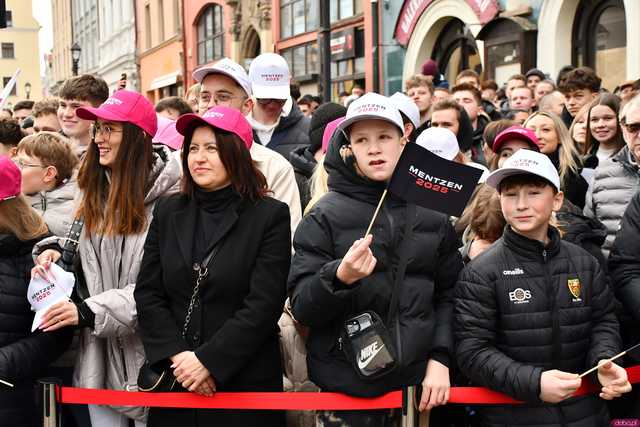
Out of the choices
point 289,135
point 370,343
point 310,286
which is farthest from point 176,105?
point 370,343

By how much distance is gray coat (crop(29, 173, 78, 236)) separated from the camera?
169 inches

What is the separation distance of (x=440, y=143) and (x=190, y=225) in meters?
2.05

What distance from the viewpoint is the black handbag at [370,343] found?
319 centimetres

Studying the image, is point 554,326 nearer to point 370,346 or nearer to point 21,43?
point 370,346

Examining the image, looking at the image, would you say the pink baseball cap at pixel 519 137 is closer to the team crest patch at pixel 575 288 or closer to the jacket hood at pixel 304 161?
the jacket hood at pixel 304 161

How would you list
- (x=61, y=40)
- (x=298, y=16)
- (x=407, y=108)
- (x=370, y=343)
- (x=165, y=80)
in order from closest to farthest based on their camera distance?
(x=370, y=343) < (x=407, y=108) < (x=298, y=16) < (x=165, y=80) < (x=61, y=40)

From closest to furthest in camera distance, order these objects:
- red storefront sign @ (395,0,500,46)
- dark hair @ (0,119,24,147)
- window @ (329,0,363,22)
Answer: dark hair @ (0,119,24,147), red storefront sign @ (395,0,500,46), window @ (329,0,363,22)

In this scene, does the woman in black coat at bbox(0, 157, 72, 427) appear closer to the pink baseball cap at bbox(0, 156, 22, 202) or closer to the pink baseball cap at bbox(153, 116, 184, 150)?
the pink baseball cap at bbox(0, 156, 22, 202)

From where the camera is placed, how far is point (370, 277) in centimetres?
331

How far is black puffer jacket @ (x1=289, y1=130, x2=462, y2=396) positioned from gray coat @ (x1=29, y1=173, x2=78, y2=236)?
1.56 meters

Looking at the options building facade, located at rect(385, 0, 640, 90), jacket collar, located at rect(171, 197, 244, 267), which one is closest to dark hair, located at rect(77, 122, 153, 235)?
jacket collar, located at rect(171, 197, 244, 267)

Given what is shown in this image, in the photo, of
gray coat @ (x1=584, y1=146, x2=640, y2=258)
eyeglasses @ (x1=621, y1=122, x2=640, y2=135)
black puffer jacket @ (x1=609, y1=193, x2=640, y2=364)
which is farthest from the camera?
gray coat @ (x1=584, y1=146, x2=640, y2=258)

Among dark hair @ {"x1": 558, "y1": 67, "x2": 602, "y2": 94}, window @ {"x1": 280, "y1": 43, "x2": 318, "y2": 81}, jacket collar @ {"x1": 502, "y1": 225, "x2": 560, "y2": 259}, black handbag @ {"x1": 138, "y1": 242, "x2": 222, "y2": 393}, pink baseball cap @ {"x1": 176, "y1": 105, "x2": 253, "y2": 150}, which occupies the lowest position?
black handbag @ {"x1": 138, "y1": 242, "x2": 222, "y2": 393}

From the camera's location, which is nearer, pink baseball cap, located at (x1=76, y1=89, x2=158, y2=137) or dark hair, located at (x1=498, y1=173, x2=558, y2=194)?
dark hair, located at (x1=498, y1=173, x2=558, y2=194)
